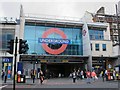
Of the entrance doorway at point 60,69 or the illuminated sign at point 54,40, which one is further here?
the entrance doorway at point 60,69

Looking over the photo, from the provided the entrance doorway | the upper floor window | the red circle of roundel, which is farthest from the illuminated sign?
the entrance doorway

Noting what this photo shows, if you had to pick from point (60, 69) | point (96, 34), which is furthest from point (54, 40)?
Answer: point (60, 69)

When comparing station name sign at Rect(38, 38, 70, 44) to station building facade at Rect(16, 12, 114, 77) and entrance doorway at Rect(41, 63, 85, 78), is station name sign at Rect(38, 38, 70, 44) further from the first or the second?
entrance doorway at Rect(41, 63, 85, 78)

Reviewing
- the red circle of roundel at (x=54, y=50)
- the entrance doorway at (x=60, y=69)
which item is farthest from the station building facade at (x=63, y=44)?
the entrance doorway at (x=60, y=69)

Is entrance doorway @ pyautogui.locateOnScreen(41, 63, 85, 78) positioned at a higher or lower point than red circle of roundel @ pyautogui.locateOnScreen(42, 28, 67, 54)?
lower

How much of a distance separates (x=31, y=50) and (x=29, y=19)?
5.98 m

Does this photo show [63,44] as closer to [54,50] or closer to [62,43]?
[62,43]

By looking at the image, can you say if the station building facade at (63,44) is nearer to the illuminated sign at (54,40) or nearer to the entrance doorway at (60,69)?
the illuminated sign at (54,40)

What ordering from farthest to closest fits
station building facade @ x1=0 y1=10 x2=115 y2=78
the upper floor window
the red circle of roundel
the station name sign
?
the upper floor window, the red circle of roundel, the station name sign, station building facade @ x1=0 y1=10 x2=115 y2=78

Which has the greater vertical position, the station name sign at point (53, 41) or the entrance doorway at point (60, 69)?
the station name sign at point (53, 41)

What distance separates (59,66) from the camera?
57.7 meters

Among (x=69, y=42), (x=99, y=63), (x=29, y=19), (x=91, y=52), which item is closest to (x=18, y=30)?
(x=29, y=19)

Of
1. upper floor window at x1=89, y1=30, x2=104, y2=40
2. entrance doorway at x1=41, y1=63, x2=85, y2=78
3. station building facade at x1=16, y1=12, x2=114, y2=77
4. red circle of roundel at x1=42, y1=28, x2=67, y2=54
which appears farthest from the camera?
entrance doorway at x1=41, y1=63, x2=85, y2=78

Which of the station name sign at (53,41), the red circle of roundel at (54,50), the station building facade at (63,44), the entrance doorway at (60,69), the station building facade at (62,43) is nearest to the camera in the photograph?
the station building facade at (62,43)
